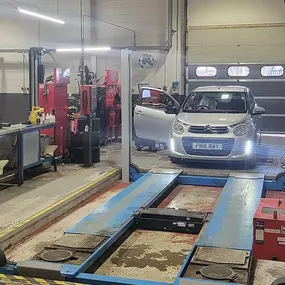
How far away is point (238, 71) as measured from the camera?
1390 cm

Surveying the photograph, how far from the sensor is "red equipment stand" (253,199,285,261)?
396 centimetres

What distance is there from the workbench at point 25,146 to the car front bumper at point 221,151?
8.38ft

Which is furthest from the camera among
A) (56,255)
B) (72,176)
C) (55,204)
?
(72,176)

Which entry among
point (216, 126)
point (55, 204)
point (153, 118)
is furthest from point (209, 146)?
point (55, 204)

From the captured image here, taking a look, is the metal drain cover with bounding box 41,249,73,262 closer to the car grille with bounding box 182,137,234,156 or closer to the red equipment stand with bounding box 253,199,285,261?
the red equipment stand with bounding box 253,199,285,261

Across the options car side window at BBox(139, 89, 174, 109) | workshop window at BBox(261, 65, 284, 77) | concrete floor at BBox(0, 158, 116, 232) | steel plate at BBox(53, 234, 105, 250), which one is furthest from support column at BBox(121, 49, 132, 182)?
workshop window at BBox(261, 65, 284, 77)

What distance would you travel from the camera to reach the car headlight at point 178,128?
889cm

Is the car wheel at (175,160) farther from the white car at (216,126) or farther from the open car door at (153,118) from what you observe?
the open car door at (153,118)

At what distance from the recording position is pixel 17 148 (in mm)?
7500

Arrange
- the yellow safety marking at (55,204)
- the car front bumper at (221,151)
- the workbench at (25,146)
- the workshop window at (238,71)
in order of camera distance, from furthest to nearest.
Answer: the workshop window at (238,71)
the car front bumper at (221,151)
the workbench at (25,146)
the yellow safety marking at (55,204)

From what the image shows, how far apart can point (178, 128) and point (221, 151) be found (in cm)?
93

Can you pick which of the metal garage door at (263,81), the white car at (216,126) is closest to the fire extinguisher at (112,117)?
the white car at (216,126)

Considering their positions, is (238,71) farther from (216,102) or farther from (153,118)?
(153,118)

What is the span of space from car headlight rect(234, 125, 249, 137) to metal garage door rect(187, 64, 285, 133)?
546 cm
